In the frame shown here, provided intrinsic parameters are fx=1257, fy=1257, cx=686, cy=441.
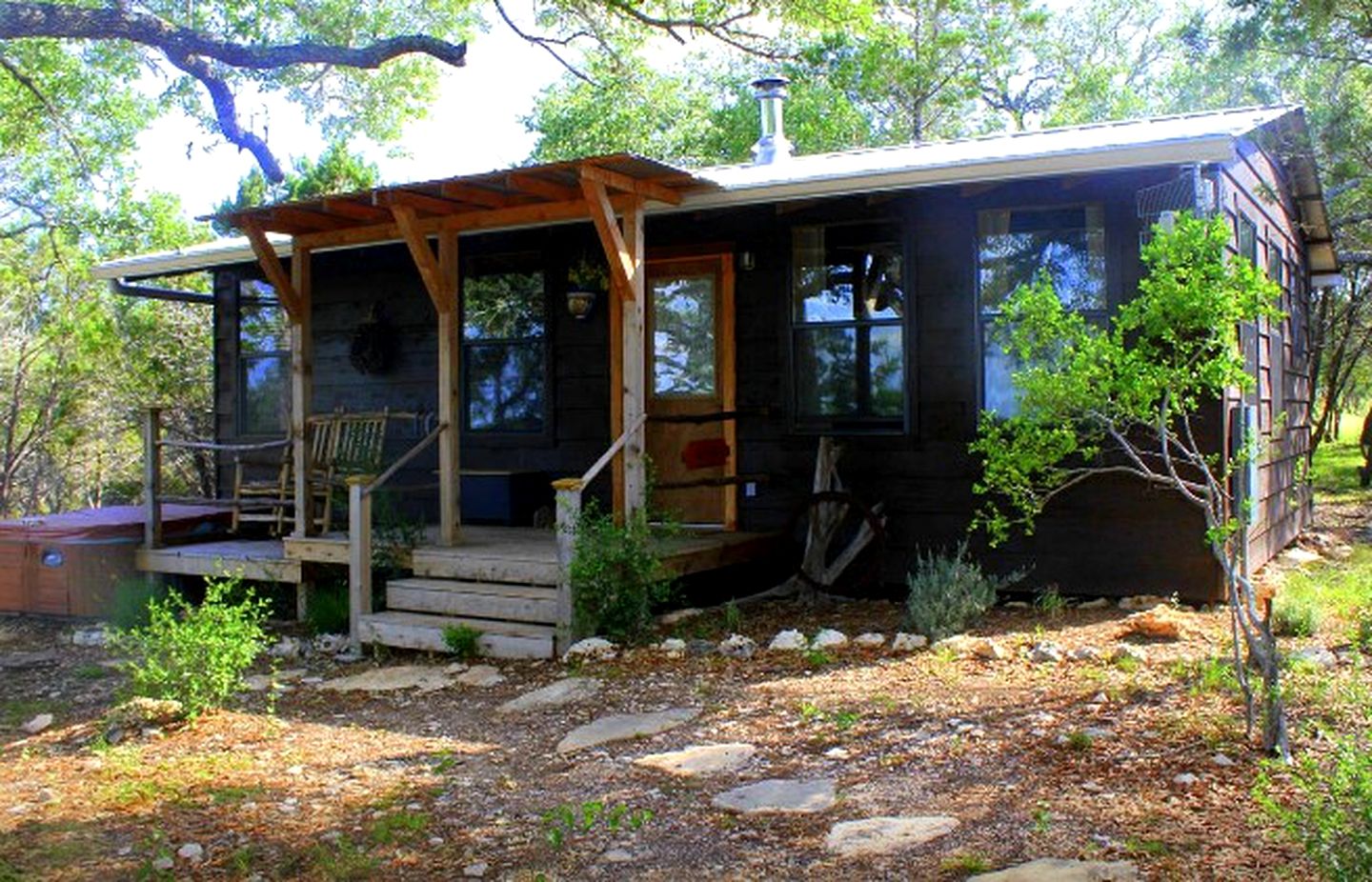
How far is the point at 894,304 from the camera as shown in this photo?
7.98 m

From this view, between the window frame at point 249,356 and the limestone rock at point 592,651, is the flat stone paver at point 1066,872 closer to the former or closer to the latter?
the limestone rock at point 592,651

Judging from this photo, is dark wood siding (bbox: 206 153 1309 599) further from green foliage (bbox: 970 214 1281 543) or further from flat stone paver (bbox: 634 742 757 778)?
flat stone paver (bbox: 634 742 757 778)

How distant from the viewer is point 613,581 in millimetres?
6684

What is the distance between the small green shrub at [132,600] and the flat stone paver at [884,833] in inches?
245

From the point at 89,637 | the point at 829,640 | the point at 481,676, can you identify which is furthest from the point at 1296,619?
the point at 89,637

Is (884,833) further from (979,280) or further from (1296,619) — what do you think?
(979,280)

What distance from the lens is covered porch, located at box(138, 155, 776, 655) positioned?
697 cm

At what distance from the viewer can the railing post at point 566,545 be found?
668 cm

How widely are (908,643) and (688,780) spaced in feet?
7.25

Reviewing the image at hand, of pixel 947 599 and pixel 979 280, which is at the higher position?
pixel 979 280

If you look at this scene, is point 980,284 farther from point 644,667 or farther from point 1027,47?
point 1027,47

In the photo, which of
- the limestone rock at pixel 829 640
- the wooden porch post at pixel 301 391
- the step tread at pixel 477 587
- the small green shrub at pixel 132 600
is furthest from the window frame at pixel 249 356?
the limestone rock at pixel 829 640

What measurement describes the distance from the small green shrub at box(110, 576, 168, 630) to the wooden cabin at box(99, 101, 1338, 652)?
0.18 m

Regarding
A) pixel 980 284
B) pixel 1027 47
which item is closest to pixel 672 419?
pixel 980 284
